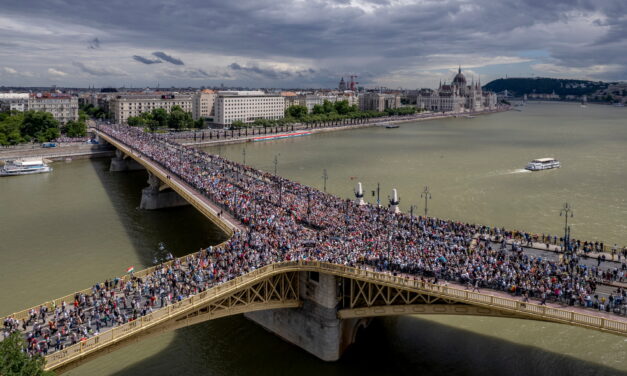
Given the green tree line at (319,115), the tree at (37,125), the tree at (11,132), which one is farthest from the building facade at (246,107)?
the tree at (11,132)

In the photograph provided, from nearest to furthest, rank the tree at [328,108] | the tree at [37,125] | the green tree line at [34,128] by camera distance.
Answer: the green tree line at [34,128]
the tree at [37,125]
the tree at [328,108]

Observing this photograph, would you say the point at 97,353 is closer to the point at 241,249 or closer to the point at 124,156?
the point at 241,249

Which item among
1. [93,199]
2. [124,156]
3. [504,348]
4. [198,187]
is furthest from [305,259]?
[124,156]

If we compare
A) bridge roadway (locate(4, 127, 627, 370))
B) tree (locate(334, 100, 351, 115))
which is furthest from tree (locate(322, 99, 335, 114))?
bridge roadway (locate(4, 127, 627, 370))

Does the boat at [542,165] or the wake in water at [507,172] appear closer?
the wake in water at [507,172]

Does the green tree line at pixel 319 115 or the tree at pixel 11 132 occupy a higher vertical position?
the green tree line at pixel 319 115

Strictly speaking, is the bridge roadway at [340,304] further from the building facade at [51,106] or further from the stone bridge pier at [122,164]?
the building facade at [51,106]
